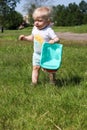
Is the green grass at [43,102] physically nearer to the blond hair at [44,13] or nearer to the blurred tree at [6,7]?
the blond hair at [44,13]

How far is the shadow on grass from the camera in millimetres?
6004

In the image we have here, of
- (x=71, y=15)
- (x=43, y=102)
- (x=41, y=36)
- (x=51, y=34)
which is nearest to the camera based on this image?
(x=43, y=102)

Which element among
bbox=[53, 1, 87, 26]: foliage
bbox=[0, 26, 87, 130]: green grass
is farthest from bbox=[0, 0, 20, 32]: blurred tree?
bbox=[0, 26, 87, 130]: green grass

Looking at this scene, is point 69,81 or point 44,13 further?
point 69,81

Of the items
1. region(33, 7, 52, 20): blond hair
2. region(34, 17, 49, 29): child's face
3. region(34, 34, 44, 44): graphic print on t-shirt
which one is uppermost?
region(33, 7, 52, 20): blond hair

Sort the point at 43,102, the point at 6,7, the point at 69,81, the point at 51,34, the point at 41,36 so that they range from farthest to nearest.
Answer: the point at 6,7, the point at 69,81, the point at 41,36, the point at 51,34, the point at 43,102

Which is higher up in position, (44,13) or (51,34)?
(44,13)

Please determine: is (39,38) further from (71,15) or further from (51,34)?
(71,15)

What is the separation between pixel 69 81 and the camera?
6.24 metres

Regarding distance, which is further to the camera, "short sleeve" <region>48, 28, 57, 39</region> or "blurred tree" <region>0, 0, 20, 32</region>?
"blurred tree" <region>0, 0, 20, 32</region>

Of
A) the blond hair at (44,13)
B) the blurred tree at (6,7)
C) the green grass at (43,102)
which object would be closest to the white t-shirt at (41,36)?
the blond hair at (44,13)

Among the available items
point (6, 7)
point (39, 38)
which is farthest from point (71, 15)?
point (39, 38)

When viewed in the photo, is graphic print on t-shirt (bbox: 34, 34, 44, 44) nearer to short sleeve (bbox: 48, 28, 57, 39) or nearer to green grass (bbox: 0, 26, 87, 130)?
short sleeve (bbox: 48, 28, 57, 39)

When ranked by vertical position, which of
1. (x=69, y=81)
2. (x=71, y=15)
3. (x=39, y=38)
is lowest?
(x=71, y=15)
